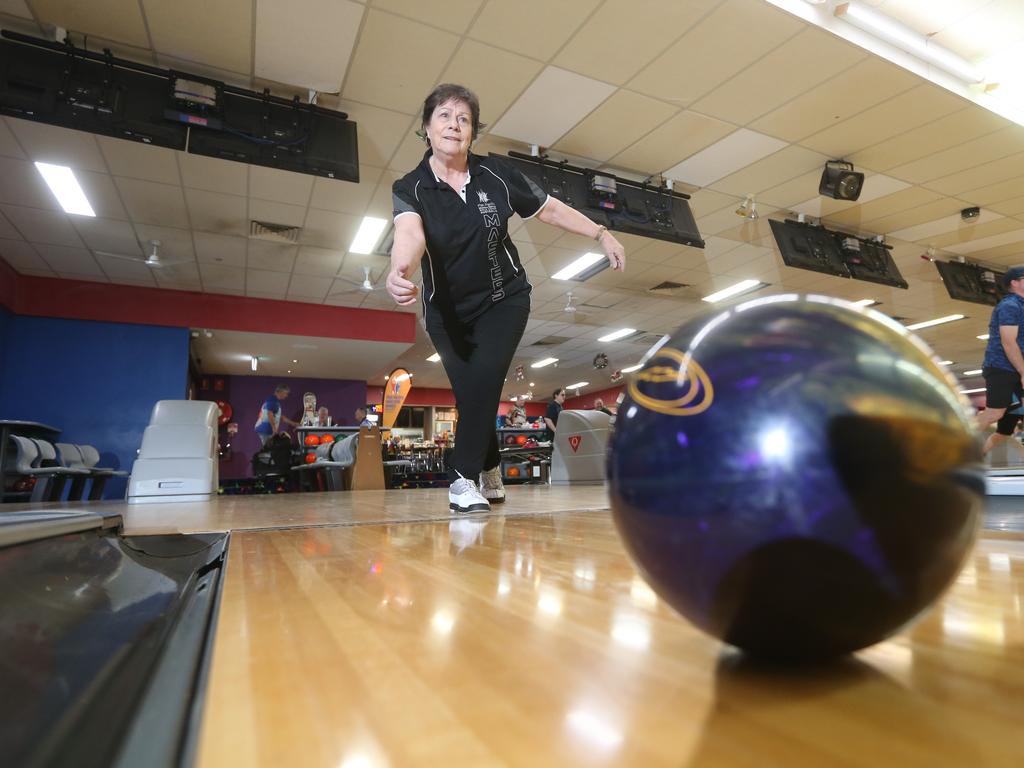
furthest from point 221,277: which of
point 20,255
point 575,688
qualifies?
point 575,688

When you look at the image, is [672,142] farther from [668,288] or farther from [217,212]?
[217,212]

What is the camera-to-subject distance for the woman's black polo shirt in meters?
1.75

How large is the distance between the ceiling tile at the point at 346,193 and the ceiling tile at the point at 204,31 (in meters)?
1.24

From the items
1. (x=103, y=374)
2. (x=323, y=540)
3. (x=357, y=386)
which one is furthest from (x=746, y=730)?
(x=357, y=386)

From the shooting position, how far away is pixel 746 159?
4.57 meters

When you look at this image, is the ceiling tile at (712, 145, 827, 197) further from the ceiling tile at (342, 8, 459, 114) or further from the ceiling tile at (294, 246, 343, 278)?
the ceiling tile at (294, 246, 343, 278)

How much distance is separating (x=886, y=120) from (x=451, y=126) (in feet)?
12.5

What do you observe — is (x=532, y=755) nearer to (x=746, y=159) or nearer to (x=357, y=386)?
(x=746, y=159)

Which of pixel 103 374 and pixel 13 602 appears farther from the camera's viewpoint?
pixel 103 374

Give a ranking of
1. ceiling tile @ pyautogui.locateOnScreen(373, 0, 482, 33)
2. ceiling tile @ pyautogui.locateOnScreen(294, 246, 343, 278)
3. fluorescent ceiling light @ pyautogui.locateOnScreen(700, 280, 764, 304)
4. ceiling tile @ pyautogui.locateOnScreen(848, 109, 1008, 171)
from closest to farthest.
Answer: ceiling tile @ pyautogui.locateOnScreen(373, 0, 482, 33) → ceiling tile @ pyautogui.locateOnScreen(848, 109, 1008, 171) → ceiling tile @ pyautogui.locateOnScreen(294, 246, 343, 278) → fluorescent ceiling light @ pyautogui.locateOnScreen(700, 280, 764, 304)

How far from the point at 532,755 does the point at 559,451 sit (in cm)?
521

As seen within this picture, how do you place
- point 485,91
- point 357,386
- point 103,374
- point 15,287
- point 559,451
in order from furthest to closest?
point 357,386 < point 103,374 < point 15,287 < point 559,451 < point 485,91

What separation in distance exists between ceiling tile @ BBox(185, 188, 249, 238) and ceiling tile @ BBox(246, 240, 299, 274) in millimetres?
306

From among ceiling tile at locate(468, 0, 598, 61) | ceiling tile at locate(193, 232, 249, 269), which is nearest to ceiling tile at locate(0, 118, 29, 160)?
ceiling tile at locate(193, 232, 249, 269)
